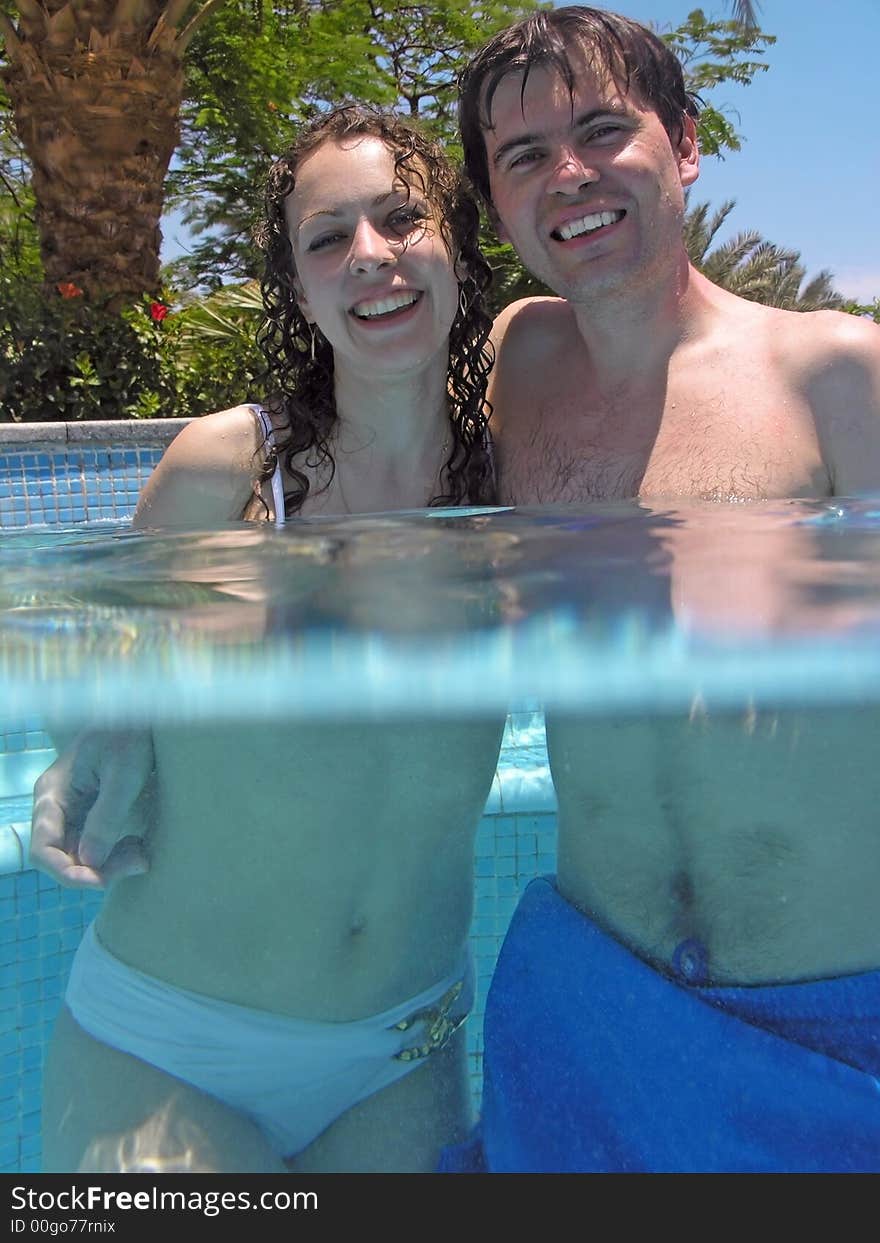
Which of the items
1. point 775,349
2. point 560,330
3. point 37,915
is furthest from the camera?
point 560,330

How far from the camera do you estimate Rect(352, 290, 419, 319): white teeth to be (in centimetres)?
227

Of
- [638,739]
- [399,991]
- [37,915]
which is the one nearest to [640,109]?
[638,739]

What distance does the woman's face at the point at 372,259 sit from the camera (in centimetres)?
226

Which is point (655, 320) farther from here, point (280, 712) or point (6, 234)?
point (6, 234)

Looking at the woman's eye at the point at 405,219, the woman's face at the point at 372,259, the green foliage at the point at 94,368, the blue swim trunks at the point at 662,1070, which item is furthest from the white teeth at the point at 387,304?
the green foliage at the point at 94,368

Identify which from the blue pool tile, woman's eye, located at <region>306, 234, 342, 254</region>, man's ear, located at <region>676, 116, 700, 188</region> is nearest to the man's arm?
man's ear, located at <region>676, 116, 700, 188</region>

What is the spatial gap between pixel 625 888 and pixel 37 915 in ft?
4.34

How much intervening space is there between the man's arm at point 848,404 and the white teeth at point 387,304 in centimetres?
91

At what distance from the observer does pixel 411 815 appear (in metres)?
1.67

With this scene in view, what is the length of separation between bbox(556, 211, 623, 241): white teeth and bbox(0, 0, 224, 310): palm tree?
22.7ft

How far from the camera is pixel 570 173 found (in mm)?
2541

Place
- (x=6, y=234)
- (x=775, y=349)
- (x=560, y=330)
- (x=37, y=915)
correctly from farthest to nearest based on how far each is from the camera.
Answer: (x=6, y=234), (x=560, y=330), (x=775, y=349), (x=37, y=915)

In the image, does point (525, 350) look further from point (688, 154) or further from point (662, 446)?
point (688, 154)

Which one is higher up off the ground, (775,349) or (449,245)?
(449,245)
